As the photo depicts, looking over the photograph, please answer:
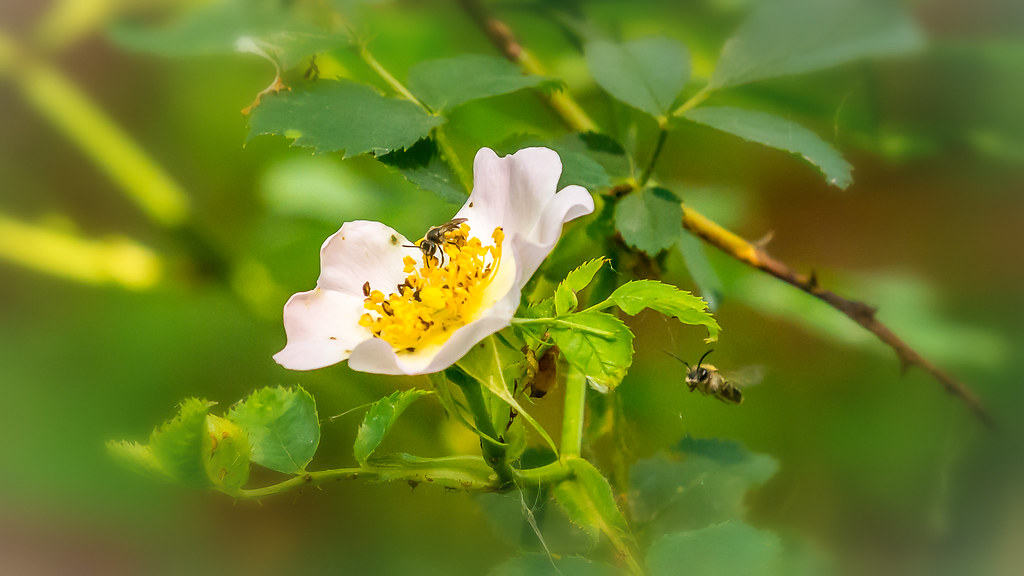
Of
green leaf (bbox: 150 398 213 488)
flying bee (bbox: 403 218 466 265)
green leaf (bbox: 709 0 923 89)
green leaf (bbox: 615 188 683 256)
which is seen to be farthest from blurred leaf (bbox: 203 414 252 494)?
green leaf (bbox: 709 0 923 89)

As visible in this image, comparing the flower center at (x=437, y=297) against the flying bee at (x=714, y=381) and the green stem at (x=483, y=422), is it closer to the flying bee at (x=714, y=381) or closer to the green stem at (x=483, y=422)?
the green stem at (x=483, y=422)

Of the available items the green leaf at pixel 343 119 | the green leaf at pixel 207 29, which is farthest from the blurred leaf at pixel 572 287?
the green leaf at pixel 207 29

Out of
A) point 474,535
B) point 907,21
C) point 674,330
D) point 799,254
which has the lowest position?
point 474,535

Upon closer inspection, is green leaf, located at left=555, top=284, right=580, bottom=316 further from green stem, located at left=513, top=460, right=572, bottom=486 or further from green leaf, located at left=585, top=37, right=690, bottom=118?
green leaf, located at left=585, top=37, right=690, bottom=118

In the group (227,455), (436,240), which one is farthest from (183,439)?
(436,240)

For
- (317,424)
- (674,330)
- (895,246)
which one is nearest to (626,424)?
(674,330)

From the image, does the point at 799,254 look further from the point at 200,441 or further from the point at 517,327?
the point at 200,441
